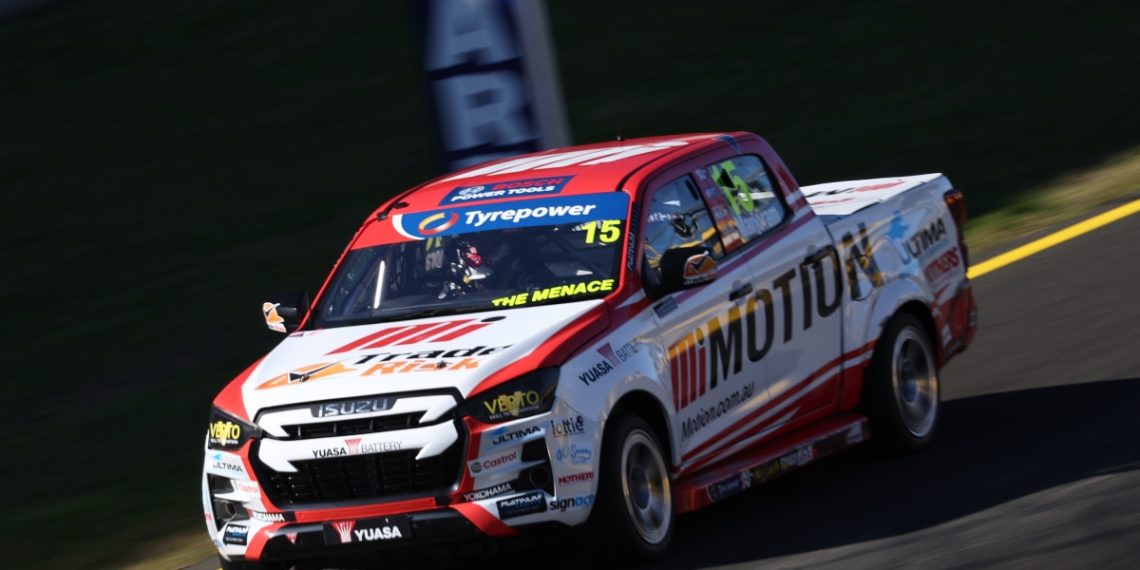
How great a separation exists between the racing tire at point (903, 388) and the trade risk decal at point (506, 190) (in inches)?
73.8

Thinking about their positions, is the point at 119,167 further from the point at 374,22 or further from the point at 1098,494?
the point at 1098,494

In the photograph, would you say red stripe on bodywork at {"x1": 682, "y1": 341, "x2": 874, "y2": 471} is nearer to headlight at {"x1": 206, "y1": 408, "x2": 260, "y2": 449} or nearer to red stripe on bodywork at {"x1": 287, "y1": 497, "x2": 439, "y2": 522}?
red stripe on bodywork at {"x1": 287, "y1": 497, "x2": 439, "y2": 522}

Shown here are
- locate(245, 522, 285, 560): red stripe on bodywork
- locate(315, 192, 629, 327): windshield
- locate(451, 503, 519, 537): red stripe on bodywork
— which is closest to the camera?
locate(451, 503, 519, 537): red stripe on bodywork

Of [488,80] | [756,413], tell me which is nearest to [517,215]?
[756,413]

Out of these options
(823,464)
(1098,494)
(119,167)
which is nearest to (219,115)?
(119,167)

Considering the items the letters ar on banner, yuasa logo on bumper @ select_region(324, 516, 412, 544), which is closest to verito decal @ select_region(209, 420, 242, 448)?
yuasa logo on bumper @ select_region(324, 516, 412, 544)

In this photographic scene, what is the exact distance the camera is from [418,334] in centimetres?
725

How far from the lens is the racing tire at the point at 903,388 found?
8.73m

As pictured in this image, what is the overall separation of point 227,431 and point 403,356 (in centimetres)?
76

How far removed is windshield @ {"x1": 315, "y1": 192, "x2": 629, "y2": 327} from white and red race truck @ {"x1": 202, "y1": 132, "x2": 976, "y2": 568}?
11 millimetres

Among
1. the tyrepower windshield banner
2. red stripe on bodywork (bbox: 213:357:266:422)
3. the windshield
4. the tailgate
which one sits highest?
the tyrepower windshield banner

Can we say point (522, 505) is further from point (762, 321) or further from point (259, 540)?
point (762, 321)

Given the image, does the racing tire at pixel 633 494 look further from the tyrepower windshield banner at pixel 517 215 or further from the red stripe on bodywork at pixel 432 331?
the tyrepower windshield banner at pixel 517 215

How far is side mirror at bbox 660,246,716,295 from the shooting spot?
7.40 m
